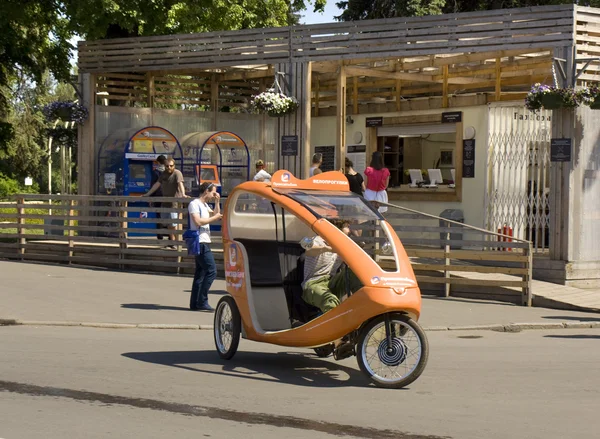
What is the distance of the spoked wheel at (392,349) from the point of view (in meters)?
8.86

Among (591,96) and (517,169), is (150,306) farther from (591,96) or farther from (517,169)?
(517,169)

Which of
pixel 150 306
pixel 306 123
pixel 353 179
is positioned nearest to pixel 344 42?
pixel 306 123

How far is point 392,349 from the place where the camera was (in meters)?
8.91

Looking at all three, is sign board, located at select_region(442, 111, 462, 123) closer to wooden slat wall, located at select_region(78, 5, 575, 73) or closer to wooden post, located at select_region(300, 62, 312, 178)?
wooden slat wall, located at select_region(78, 5, 575, 73)

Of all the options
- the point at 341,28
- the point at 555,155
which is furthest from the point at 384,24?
the point at 555,155

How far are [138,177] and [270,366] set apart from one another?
13.7 metres

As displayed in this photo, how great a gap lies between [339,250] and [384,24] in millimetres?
10930

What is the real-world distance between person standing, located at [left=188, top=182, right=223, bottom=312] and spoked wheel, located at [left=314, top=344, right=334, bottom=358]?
4036mm

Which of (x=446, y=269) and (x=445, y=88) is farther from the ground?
(x=445, y=88)

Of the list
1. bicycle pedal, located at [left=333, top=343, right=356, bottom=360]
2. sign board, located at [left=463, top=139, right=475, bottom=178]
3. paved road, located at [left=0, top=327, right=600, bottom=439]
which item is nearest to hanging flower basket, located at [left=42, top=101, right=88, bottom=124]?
sign board, located at [left=463, top=139, right=475, bottom=178]

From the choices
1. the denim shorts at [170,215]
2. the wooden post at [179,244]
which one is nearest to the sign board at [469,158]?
the wooden post at [179,244]

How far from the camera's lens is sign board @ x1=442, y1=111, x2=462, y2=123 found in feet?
72.6

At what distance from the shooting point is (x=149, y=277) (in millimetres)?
18844

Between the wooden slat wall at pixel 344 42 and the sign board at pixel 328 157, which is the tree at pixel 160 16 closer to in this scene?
the wooden slat wall at pixel 344 42
